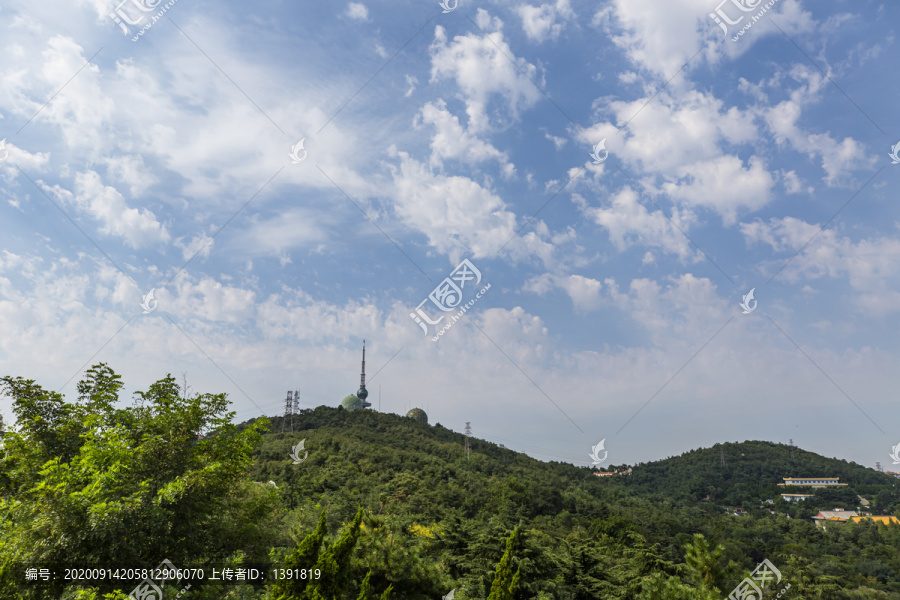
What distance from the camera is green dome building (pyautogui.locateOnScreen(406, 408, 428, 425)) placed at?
97637mm

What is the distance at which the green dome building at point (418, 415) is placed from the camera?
320 ft

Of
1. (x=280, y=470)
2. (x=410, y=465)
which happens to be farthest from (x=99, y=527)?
(x=410, y=465)

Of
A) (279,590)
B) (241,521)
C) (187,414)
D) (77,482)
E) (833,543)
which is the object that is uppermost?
(187,414)

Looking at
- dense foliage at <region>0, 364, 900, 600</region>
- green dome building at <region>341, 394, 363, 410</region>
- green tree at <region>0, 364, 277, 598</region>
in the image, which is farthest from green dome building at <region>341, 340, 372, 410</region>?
green tree at <region>0, 364, 277, 598</region>

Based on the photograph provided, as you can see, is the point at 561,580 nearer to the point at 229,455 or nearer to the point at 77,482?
the point at 229,455

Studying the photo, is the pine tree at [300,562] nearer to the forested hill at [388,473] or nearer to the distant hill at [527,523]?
the distant hill at [527,523]

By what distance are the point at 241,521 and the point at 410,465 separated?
4793 centimetres

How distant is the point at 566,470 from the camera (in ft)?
348

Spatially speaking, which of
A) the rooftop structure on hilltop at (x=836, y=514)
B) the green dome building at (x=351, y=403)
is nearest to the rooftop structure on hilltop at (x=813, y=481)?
the rooftop structure on hilltop at (x=836, y=514)

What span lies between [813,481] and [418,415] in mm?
104122

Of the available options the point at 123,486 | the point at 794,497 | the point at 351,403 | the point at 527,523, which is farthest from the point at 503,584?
the point at 794,497

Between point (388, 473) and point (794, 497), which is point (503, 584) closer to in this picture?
point (388, 473)

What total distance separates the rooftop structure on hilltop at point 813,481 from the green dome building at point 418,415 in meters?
89.7

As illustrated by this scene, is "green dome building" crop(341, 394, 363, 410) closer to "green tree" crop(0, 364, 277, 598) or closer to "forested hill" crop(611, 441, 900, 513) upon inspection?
"forested hill" crop(611, 441, 900, 513)
